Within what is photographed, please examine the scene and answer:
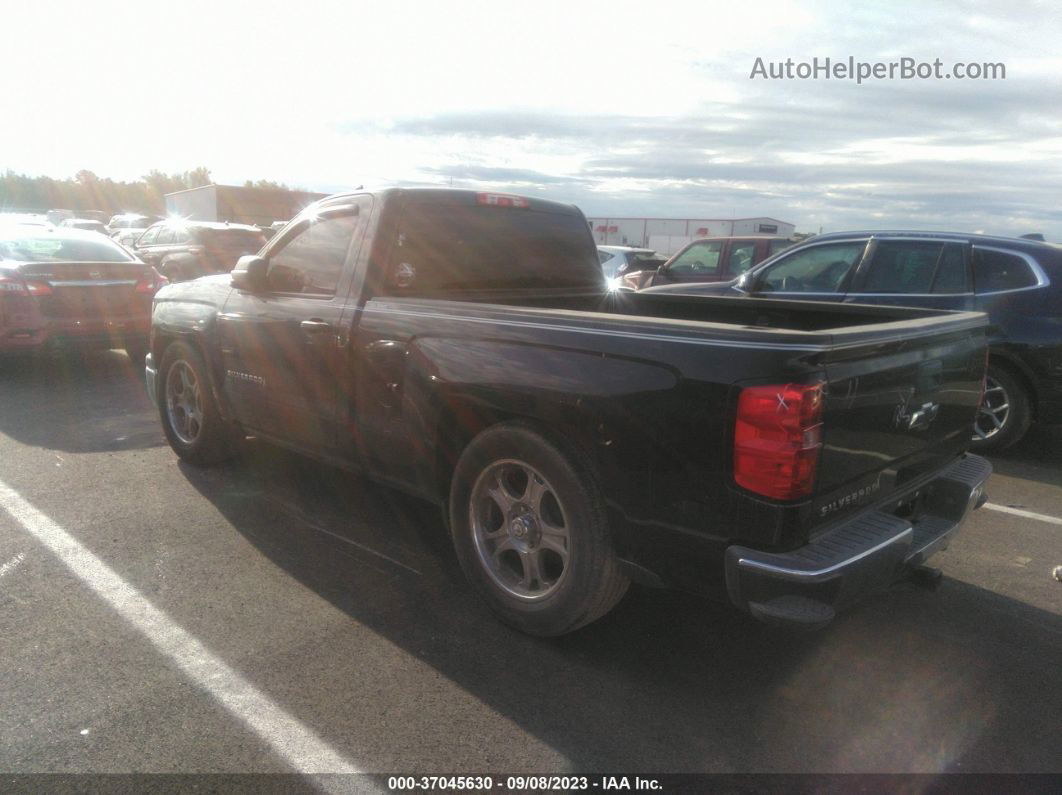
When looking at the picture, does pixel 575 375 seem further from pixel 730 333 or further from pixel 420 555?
pixel 420 555

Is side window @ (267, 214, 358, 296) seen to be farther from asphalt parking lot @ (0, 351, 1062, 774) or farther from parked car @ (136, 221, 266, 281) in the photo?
parked car @ (136, 221, 266, 281)

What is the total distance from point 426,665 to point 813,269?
19.2ft

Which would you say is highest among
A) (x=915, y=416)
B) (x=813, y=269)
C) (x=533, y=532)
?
(x=813, y=269)

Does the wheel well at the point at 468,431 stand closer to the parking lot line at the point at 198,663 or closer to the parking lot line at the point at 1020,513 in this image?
the parking lot line at the point at 198,663

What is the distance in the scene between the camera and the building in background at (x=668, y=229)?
2759 centimetres

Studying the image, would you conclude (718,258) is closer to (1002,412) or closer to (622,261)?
(622,261)

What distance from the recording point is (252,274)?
4.65 m

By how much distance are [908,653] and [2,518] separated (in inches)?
185

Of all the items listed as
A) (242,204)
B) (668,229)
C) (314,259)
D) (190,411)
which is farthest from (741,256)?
Answer: (242,204)

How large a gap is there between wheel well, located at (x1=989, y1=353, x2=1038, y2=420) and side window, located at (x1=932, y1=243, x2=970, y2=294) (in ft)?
2.02

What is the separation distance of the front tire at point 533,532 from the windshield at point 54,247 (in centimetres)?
735

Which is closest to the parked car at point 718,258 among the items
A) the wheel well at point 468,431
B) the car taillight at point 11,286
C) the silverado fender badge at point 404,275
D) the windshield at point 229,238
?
the windshield at point 229,238

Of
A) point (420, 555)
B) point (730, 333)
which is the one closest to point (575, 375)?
point (730, 333)

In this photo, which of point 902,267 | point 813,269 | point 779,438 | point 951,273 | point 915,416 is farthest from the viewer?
point 813,269
